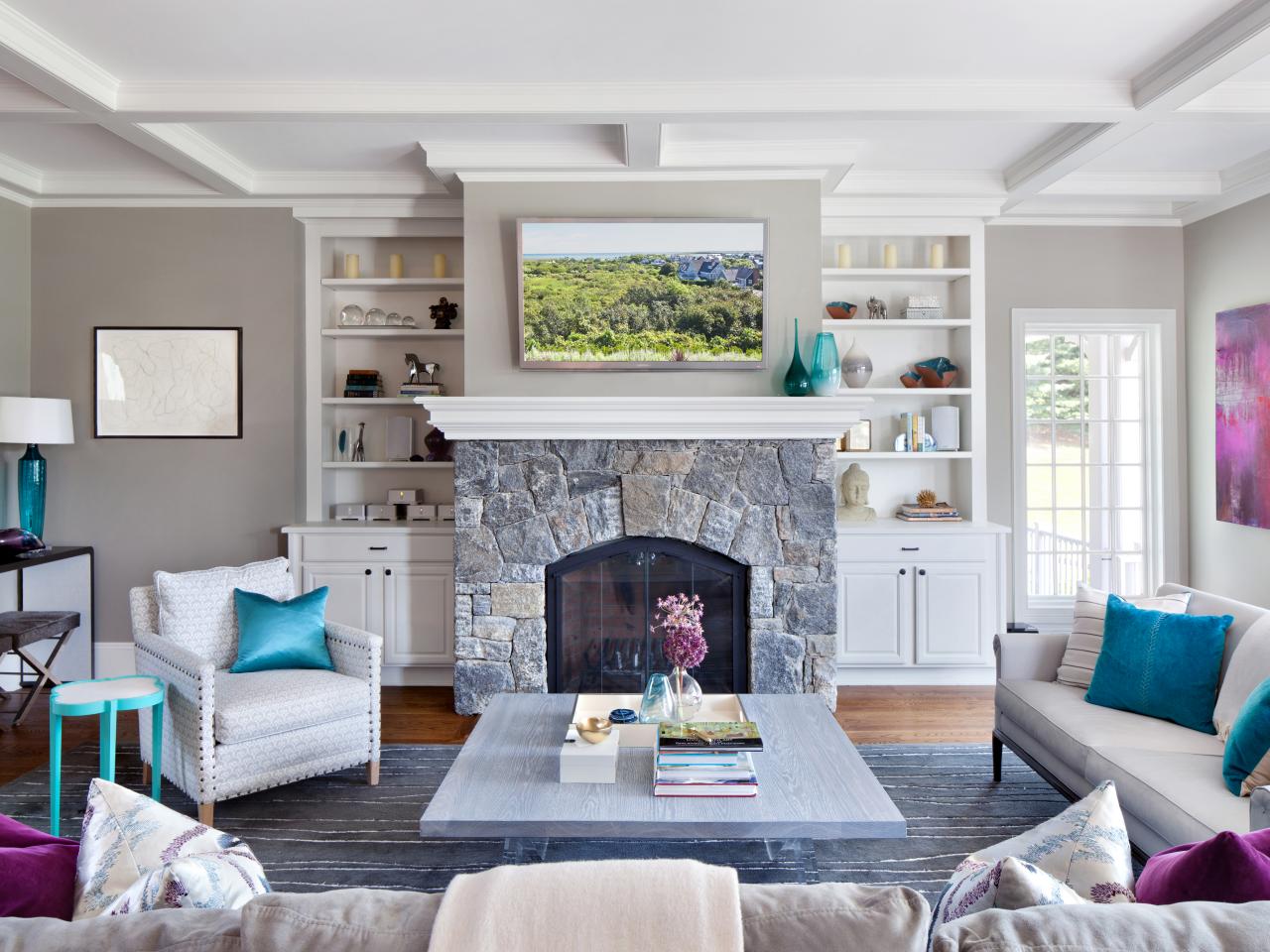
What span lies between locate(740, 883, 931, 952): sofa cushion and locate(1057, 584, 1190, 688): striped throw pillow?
7.67ft

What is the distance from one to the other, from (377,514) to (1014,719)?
3333 millimetres

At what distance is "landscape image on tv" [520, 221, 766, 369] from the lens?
398 centimetres

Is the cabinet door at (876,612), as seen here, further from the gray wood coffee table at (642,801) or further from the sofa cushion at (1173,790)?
the sofa cushion at (1173,790)

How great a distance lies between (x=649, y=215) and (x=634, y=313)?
1.53 ft

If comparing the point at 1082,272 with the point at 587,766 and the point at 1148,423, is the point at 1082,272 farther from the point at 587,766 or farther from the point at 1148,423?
the point at 587,766

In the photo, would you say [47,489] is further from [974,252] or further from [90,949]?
[974,252]

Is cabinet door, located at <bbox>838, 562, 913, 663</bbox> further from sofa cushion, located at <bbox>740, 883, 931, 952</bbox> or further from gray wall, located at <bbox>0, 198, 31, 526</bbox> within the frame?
gray wall, located at <bbox>0, 198, 31, 526</bbox>

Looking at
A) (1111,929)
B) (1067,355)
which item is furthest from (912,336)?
(1111,929)

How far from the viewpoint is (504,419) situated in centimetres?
394

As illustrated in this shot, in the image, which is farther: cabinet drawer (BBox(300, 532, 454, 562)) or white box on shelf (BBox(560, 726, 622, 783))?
cabinet drawer (BBox(300, 532, 454, 562))

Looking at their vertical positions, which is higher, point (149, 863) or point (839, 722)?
point (149, 863)

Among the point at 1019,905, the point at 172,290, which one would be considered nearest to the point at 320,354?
the point at 172,290

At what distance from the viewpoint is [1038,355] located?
5.01 metres

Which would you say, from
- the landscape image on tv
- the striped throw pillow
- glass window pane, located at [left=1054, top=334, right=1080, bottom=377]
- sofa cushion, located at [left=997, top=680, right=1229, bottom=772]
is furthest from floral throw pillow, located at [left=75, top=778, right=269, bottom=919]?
glass window pane, located at [left=1054, top=334, right=1080, bottom=377]
